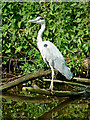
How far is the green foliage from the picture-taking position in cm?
655

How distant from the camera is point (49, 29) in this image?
6855 millimetres

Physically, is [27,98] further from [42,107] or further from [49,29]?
[49,29]

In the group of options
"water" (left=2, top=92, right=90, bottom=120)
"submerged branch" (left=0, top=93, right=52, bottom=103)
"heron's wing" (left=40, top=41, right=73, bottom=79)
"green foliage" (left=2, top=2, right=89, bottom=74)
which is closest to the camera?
"water" (left=2, top=92, right=90, bottom=120)

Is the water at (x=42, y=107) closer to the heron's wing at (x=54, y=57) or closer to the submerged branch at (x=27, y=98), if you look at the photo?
the submerged branch at (x=27, y=98)

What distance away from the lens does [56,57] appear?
537 centimetres

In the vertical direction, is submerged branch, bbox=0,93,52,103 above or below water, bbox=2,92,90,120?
above

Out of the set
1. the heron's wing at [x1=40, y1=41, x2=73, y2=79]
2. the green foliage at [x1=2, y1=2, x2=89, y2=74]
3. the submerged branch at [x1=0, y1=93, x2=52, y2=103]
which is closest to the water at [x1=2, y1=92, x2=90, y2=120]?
the submerged branch at [x1=0, y1=93, x2=52, y2=103]

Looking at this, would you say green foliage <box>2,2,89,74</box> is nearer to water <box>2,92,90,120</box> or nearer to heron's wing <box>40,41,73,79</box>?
heron's wing <box>40,41,73,79</box>

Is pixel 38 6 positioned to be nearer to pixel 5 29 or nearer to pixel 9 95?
pixel 5 29

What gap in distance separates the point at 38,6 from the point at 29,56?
4.25 feet

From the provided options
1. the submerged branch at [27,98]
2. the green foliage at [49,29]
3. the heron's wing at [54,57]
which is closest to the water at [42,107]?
the submerged branch at [27,98]

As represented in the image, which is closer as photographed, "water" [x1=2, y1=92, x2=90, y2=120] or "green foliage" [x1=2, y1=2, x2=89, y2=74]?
"water" [x1=2, y1=92, x2=90, y2=120]

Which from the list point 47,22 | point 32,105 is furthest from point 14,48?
point 32,105

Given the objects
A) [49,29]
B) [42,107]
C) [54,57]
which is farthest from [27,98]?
[49,29]
